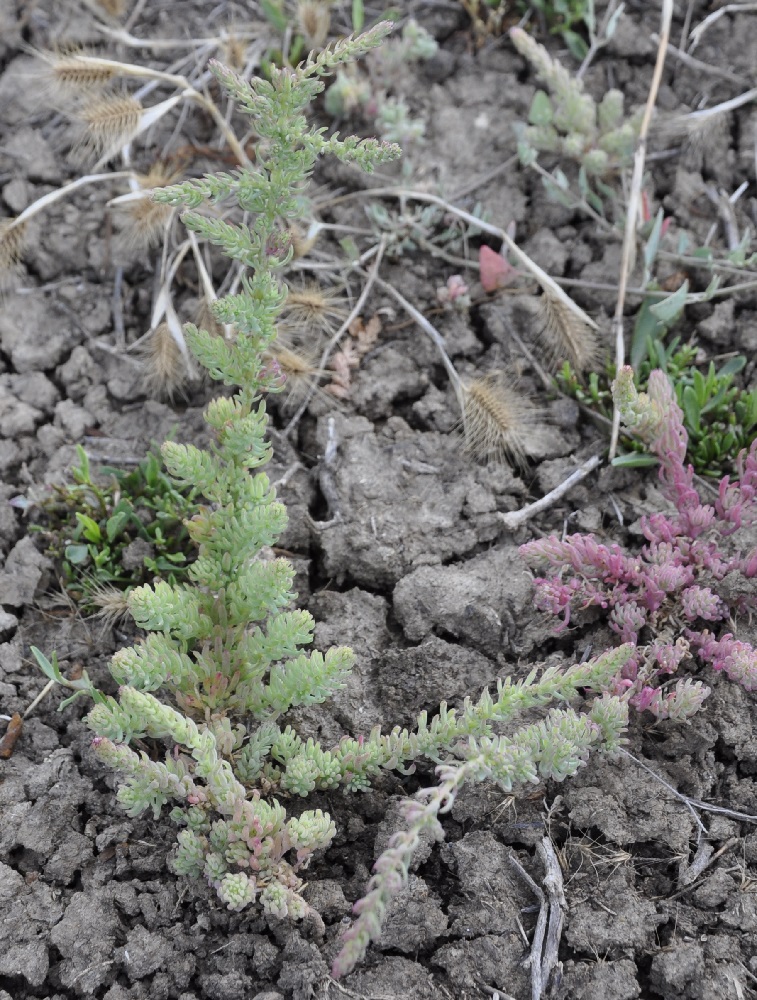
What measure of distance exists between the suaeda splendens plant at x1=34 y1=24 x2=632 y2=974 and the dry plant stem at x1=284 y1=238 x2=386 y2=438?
845 millimetres

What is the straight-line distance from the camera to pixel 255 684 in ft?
8.58

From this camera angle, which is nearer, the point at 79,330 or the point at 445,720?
the point at 445,720

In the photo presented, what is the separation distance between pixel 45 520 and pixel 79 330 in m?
0.87

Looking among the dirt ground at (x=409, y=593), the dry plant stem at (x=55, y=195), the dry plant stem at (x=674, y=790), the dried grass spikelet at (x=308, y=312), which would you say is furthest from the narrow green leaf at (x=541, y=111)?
the dry plant stem at (x=674, y=790)

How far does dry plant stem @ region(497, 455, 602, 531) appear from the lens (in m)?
3.23

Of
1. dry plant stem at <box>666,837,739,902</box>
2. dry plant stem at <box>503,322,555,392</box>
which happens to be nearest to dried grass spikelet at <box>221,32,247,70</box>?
dry plant stem at <box>503,322,555,392</box>

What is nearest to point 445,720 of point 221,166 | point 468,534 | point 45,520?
point 468,534

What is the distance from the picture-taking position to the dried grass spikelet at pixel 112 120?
148 inches

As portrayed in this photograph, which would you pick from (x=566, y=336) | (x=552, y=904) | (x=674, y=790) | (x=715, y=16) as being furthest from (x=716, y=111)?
(x=552, y=904)

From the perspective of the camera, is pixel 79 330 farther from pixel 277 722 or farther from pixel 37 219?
pixel 277 722

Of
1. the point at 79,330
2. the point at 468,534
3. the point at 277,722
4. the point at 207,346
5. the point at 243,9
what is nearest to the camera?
the point at 207,346

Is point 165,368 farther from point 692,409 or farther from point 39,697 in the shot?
point 692,409

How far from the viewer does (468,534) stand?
3260 mm

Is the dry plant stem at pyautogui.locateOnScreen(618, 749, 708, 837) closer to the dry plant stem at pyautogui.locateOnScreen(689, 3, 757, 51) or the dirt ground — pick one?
the dirt ground
